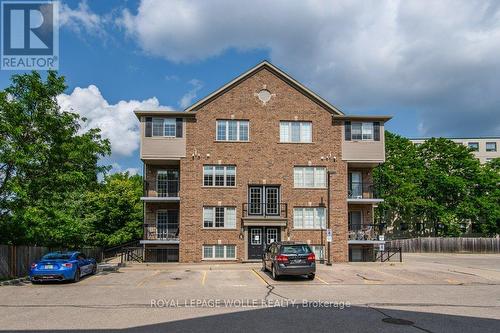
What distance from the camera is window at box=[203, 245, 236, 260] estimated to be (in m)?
31.9

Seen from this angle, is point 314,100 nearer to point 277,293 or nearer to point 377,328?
point 277,293

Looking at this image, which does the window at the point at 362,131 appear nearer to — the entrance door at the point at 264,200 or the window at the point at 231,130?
the entrance door at the point at 264,200

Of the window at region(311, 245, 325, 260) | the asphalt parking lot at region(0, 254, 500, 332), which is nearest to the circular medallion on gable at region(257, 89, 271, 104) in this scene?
the window at region(311, 245, 325, 260)

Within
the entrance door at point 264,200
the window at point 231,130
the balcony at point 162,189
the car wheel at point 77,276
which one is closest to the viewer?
the car wheel at point 77,276

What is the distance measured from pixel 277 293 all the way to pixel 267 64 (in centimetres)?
2059

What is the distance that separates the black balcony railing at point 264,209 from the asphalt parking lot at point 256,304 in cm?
1000

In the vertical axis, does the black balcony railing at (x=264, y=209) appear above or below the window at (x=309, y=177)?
below

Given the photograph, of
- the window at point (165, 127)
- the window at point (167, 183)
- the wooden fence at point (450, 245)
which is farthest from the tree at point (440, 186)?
the window at point (165, 127)

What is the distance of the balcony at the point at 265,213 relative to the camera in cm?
3153

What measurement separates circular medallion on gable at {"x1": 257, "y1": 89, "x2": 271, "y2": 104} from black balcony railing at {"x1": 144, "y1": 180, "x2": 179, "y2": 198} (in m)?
8.38

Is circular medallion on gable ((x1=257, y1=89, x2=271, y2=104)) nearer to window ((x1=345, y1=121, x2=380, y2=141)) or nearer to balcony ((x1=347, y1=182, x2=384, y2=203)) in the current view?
window ((x1=345, y1=121, x2=380, y2=141))

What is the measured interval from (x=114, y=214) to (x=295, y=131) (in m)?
21.5

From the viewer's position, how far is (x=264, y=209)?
105 feet

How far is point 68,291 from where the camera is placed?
1703 cm
